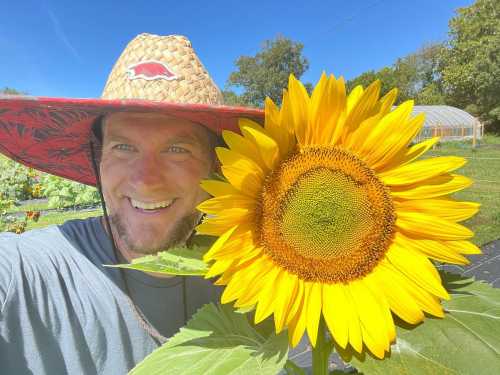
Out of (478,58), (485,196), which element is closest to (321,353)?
(485,196)

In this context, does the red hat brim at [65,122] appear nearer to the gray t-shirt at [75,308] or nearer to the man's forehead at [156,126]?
the man's forehead at [156,126]

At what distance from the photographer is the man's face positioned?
3.82ft

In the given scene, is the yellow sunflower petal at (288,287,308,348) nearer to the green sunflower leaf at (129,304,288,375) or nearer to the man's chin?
the green sunflower leaf at (129,304,288,375)

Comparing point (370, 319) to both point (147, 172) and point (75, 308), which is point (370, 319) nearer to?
point (147, 172)

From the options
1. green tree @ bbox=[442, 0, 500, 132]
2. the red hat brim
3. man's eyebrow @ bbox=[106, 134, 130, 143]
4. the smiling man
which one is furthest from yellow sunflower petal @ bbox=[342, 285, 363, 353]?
green tree @ bbox=[442, 0, 500, 132]

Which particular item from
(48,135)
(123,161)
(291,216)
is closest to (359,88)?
(291,216)

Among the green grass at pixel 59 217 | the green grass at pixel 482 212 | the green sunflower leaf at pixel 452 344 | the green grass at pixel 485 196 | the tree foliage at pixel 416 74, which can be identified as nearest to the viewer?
the green sunflower leaf at pixel 452 344

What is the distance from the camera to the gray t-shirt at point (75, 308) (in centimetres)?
119

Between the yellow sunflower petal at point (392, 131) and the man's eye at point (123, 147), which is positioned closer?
the yellow sunflower petal at point (392, 131)

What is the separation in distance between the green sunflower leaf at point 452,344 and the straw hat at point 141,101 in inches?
19.7

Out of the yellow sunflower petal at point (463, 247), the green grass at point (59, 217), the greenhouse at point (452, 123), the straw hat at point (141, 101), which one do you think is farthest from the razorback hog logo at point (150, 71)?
the greenhouse at point (452, 123)

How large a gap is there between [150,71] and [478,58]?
32.9 m

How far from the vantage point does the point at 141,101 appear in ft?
2.90

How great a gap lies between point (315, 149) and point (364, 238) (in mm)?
157
